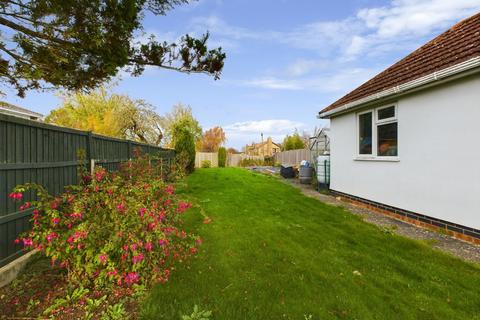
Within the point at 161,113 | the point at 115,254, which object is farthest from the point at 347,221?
the point at 161,113

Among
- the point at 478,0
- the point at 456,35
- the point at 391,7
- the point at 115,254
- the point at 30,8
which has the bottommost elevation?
the point at 115,254

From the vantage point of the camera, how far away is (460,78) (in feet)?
15.6

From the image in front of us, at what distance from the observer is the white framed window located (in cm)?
654

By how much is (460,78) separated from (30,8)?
7283 mm

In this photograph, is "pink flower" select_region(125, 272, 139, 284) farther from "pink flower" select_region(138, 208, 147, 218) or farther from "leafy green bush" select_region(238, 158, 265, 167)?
"leafy green bush" select_region(238, 158, 265, 167)

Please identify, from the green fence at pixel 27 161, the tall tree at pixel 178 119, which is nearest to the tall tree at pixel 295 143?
the tall tree at pixel 178 119

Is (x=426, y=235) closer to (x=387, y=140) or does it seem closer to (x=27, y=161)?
(x=387, y=140)

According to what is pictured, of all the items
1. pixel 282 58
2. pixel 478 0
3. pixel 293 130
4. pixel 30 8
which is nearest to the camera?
pixel 30 8

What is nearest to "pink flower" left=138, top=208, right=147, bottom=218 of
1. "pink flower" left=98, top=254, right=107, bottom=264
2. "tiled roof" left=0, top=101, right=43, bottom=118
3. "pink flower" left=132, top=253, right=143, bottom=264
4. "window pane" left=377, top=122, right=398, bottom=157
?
"pink flower" left=132, top=253, right=143, bottom=264

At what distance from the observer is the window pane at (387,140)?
256 inches

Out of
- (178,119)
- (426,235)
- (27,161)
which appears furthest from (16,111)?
(178,119)

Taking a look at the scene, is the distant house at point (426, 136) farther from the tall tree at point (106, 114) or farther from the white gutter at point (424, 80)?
the tall tree at point (106, 114)

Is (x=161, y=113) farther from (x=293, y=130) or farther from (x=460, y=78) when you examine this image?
(x=460, y=78)

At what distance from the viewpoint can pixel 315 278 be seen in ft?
10.3
